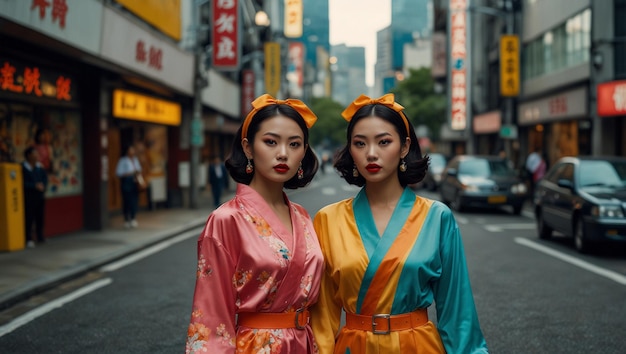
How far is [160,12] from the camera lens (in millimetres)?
17312

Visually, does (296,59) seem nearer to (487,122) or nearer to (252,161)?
(487,122)

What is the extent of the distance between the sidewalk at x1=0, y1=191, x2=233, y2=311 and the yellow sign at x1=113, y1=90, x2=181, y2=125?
2.57 metres

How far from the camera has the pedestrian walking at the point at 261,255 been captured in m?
2.65

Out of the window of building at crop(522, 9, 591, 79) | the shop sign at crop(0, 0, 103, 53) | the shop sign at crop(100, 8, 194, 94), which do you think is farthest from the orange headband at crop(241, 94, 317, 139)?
the window of building at crop(522, 9, 591, 79)

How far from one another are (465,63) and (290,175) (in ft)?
125

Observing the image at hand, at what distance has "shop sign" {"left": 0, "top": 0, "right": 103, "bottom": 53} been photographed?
30.0 ft

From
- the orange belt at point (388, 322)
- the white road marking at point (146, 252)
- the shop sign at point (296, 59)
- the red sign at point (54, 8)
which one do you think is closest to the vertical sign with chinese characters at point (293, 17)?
the shop sign at point (296, 59)

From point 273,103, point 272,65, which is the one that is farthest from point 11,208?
point 272,65

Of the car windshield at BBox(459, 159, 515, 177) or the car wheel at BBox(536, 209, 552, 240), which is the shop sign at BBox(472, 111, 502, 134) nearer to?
the car windshield at BBox(459, 159, 515, 177)

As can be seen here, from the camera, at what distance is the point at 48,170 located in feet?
45.6

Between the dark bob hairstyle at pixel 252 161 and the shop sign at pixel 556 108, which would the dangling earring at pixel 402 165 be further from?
the shop sign at pixel 556 108

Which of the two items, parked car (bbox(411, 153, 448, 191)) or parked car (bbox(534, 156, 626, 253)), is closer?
parked car (bbox(534, 156, 626, 253))

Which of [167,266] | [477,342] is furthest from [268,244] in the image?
[167,266]

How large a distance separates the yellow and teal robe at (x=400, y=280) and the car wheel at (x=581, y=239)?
8.85m
